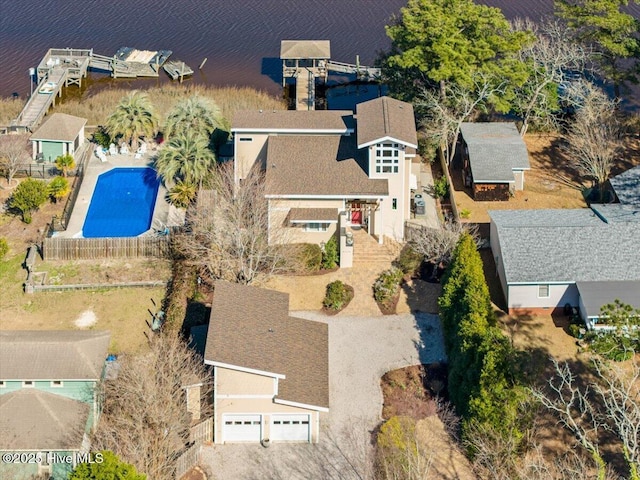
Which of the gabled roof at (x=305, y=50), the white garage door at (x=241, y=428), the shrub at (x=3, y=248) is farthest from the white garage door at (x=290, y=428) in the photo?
the gabled roof at (x=305, y=50)

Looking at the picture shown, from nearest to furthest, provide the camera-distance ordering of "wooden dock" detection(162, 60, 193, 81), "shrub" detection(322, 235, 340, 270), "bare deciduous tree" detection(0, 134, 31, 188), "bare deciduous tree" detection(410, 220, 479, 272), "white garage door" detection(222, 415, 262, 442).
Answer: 1. "white garage door" detection(222, 415, 262, 442)
2. "bare deciduous tree" detection(410, 220, 479, 272)
3. "shrub" detection(322, 235, 340, 270)
4. "bare deciduous tree" detection(0, 134, 31, 188)
5. "wooden dock" detection(162, 60, 193, 81)

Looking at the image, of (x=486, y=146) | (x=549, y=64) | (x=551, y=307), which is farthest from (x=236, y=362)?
(x=549, y=64)

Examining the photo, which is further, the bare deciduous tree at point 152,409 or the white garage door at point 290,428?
the white garage door at point 290,428

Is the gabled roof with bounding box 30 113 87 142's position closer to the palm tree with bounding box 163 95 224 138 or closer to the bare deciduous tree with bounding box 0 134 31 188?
the bare deciduous tree with bounding box 0 134 31 188

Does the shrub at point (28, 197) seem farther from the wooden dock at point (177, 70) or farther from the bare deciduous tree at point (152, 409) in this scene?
the wooden dock at point (177, 70)

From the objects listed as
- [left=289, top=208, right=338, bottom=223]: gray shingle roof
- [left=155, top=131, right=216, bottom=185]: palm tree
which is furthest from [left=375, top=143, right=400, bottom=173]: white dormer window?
[left=155, top=131, right=216, bottom=185]: palm tree

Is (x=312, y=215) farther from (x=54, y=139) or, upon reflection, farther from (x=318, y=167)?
(x=54, y=139)
